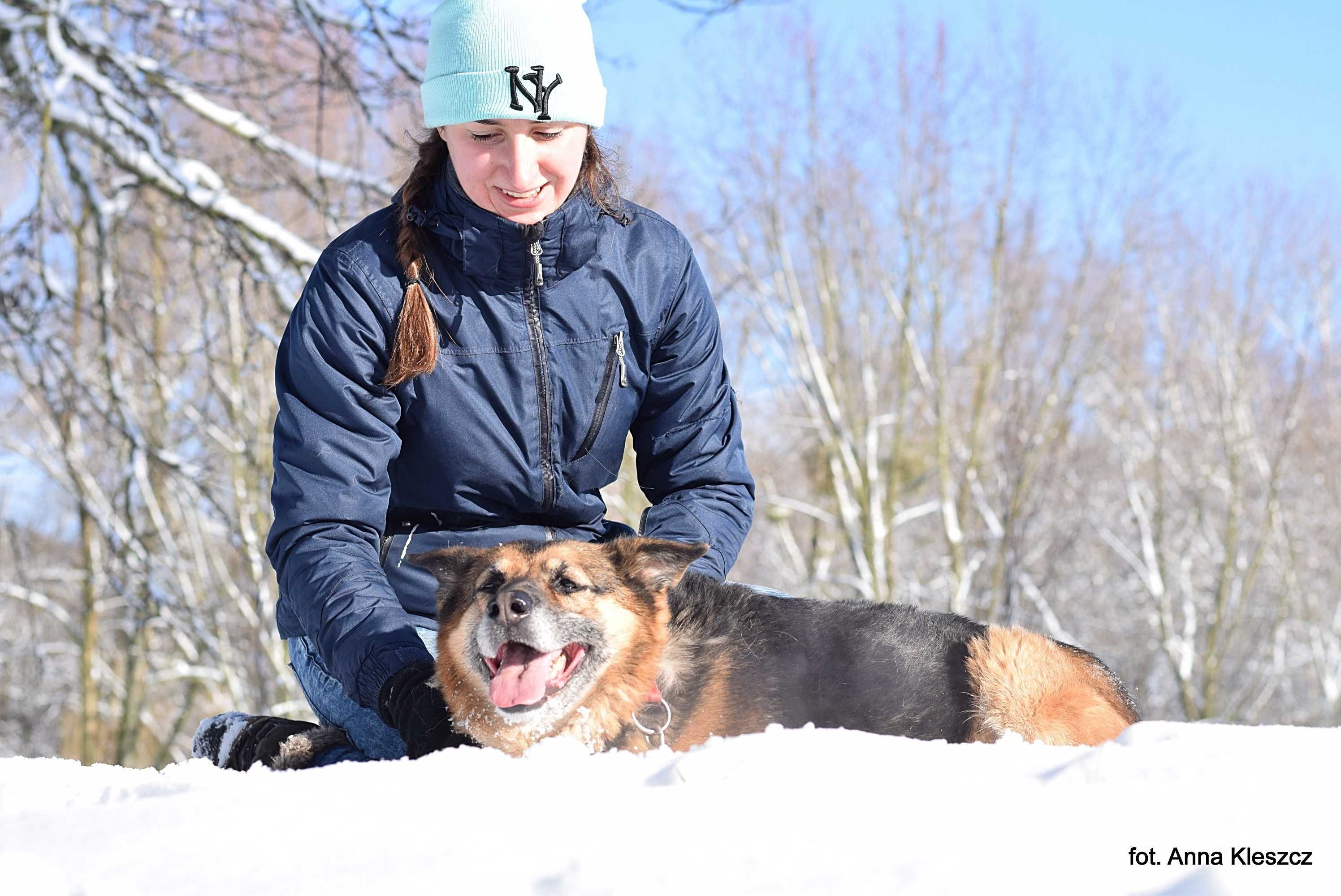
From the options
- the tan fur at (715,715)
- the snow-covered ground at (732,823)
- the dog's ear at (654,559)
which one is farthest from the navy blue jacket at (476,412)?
the snow-covered ground at (732,823)

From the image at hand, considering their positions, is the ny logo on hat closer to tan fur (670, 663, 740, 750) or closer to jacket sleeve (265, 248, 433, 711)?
jacket sleeve (265, 248, 433, 711)

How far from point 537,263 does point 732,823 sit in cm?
181

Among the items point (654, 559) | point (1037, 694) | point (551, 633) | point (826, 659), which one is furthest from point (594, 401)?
point (1037, 694)

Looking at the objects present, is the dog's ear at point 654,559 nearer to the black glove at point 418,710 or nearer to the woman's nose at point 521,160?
the black glove at point 418,710

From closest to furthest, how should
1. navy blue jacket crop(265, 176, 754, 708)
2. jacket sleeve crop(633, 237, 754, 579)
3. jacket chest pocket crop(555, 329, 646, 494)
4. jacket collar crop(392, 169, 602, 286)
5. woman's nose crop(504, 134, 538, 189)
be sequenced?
1. navy blue jacket crop(265, 176, 754, 708)
2. woman's nose crop(504, 134, 538, 189)
3. jacket collar crop(392, 169, 602, 286)
4. jacket chest pocket crop(555, 329, 646, 494)
5. jacket sleeve crop(633, 237, 754, 579)

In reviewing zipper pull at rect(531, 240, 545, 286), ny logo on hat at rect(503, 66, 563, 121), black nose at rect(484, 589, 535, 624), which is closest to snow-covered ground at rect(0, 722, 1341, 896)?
black nose at rect(484, 589, 535, 624)

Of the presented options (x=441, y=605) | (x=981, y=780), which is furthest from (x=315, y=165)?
(x=981, y=780)

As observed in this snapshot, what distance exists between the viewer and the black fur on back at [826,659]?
3.07 m

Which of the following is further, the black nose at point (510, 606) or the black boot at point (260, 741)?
the black boot at point (260, 741)

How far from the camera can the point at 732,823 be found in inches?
69.4

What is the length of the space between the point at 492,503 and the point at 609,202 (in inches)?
38.0

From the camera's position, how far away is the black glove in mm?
2695

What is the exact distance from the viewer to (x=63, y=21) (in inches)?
201

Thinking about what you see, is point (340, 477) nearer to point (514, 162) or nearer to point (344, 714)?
point (344, 714)
